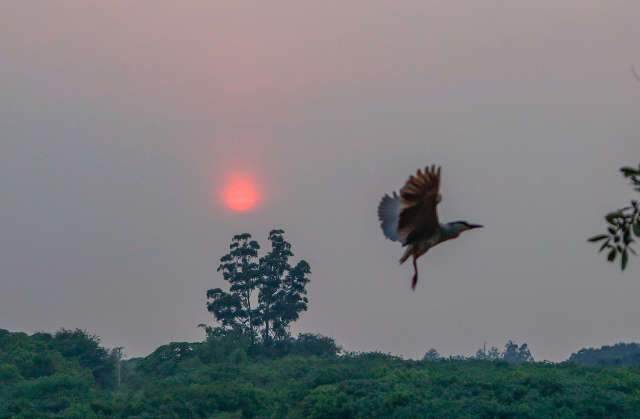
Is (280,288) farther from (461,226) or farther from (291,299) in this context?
(461,226)

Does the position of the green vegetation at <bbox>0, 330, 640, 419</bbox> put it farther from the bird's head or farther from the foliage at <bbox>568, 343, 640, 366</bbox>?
the foliage at <bbox>568, 343, 640, 366</bbox>

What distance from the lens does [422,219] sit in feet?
27.1

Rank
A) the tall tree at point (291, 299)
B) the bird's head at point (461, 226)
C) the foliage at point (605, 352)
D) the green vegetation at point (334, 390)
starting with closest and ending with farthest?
the bird's head at point (461, 226) → the green vegetation at point (334, 390) → the tall tree at point (291, 299) → the foliage at point (605, 352)

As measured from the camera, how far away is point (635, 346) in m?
96.8

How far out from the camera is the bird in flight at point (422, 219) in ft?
27.0

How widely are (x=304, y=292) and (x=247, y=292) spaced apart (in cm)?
359

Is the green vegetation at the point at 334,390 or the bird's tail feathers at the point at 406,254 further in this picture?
the green vegetation at the point at 334,390

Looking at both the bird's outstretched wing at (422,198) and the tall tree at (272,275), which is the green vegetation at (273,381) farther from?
the bird's outstretched wing at (422,198)

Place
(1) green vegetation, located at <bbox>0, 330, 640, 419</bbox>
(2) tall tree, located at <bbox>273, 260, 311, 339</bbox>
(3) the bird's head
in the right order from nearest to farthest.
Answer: (3) the bird's head, (1) green vegetation, located at <bbox>0, 330, 640, 419</bbox>, (2) tall tree, located at <bbox>273, 260, 311, 339</bbox>

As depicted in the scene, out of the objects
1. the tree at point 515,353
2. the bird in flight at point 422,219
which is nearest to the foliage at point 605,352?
the tree at point 515,353

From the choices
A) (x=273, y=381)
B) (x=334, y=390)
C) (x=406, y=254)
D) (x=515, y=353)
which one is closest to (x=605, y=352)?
(x=515, y=353)

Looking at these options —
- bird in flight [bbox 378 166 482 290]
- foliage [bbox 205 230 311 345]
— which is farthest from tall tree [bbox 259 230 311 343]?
bird in flight [bbox 378 166 482 290]

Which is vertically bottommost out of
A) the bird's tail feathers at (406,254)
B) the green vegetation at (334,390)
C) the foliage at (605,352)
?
the bird's tail feathers at (406,254)

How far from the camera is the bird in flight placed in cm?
822
